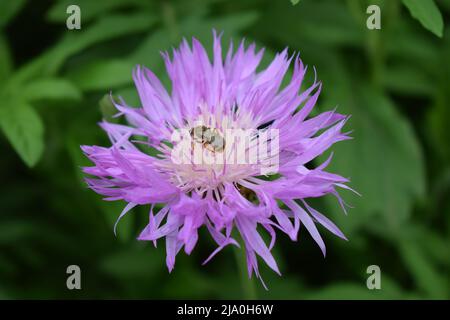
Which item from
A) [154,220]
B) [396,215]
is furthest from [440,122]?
[154,220]

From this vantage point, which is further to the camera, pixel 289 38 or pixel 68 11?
pixel 289 38

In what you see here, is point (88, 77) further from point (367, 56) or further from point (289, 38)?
point (367, 56)

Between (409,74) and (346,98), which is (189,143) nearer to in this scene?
(346,98)

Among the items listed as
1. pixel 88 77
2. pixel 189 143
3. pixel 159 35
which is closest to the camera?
pixel 189 143
